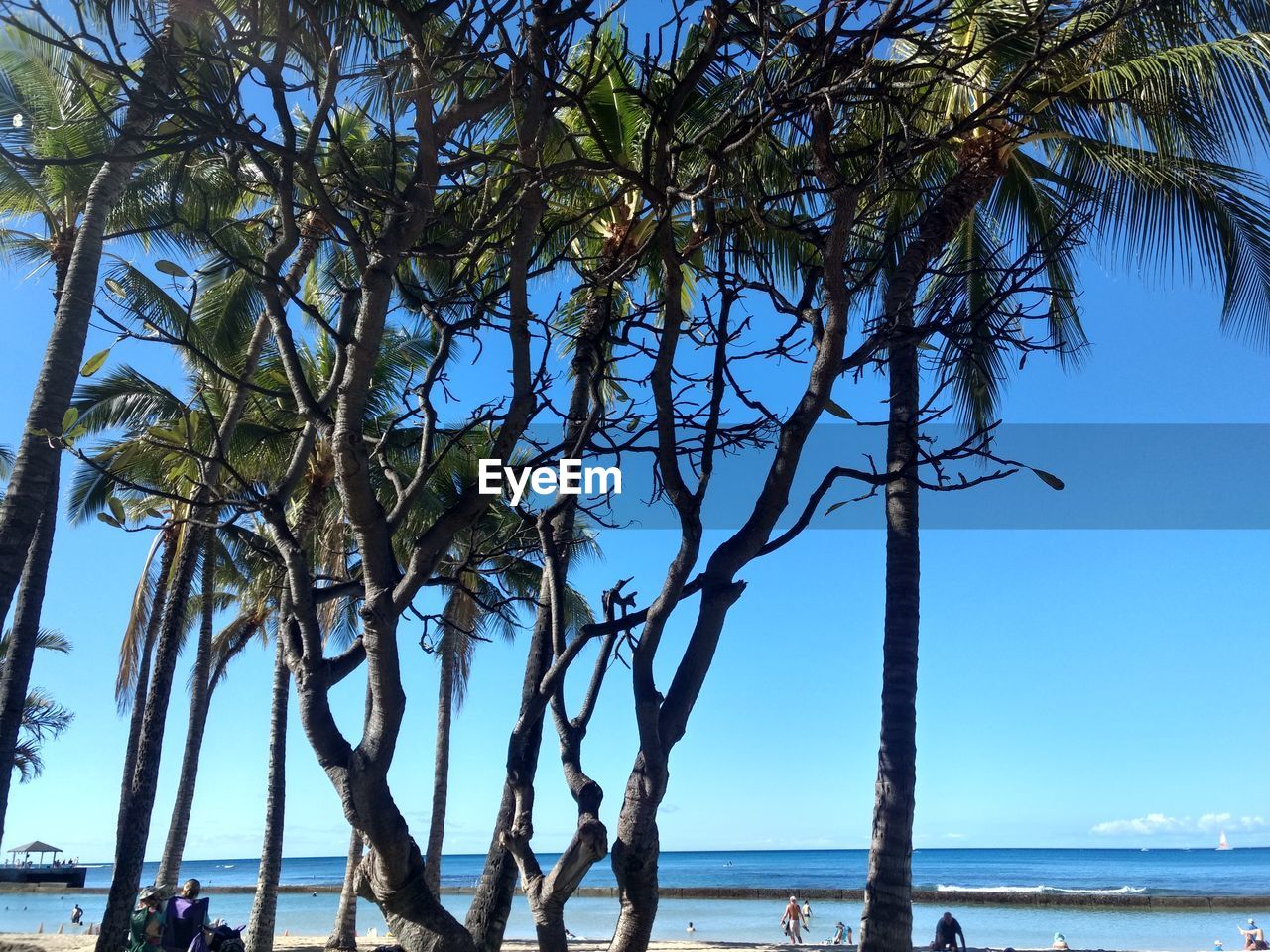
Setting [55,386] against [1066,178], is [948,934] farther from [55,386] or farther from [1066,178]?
[55,386]

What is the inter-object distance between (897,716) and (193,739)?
14244 mm

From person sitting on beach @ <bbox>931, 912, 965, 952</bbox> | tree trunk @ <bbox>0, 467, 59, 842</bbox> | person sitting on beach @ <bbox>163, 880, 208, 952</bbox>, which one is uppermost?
tree trunk @ <bbox>0, 467, 59, 842</bbox>

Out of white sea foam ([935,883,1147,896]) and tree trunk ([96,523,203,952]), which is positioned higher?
tree trunk ([96,523,203,952])

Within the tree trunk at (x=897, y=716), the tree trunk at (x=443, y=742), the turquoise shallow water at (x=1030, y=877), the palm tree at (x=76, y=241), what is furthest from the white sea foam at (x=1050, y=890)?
the palm tree at (x=76, y=241)

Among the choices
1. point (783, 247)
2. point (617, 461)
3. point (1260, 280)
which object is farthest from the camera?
point (783, 247)

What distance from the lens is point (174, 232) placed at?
432 inches

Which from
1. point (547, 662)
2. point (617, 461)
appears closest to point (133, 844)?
point (547, 662)

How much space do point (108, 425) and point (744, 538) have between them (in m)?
15.1

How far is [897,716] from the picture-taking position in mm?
7859

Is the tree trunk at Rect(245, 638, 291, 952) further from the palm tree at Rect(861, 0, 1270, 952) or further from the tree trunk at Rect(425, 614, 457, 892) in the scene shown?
the palm tree at Rect(861, 0, 1270, 952)

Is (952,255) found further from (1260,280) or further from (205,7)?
(205,7)

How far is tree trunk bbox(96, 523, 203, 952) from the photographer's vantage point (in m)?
11.9

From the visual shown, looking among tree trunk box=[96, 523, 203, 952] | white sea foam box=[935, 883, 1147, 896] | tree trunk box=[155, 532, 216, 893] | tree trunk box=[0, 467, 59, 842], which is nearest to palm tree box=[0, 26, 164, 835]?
tree trunk box=[0, 467, 59, 842]

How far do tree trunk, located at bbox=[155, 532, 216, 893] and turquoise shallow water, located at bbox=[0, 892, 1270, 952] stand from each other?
1503 centimetres
